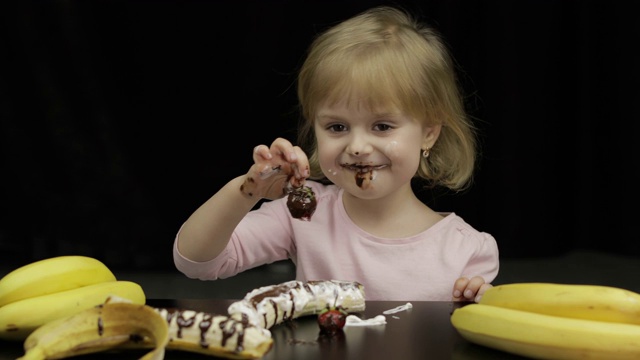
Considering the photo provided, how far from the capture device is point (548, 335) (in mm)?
1083

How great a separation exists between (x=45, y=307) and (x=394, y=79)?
820 millimetres

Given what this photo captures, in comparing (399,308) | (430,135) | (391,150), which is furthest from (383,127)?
(399,308)

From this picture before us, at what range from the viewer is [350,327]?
121 centimetres

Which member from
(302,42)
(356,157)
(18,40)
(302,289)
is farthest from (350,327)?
(18,40)

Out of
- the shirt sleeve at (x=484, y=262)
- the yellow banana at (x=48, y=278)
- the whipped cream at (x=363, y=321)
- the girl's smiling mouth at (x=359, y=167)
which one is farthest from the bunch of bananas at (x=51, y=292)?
the shirt sleeve at (x=484, y=262)

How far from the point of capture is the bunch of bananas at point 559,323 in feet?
3.50

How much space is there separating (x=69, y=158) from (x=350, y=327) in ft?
10.2

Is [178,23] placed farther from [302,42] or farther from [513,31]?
[513,31]

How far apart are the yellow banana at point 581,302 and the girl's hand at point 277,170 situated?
0.36m

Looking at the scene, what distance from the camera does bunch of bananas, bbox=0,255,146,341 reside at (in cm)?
119

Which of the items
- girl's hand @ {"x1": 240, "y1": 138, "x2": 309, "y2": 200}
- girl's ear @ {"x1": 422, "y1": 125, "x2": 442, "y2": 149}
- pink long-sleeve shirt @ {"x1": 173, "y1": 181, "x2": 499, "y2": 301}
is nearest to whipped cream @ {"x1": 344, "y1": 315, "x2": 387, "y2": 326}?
girl's hand @ {"x1": 240, "y1": 138, "x2": 309, "y2": 200}

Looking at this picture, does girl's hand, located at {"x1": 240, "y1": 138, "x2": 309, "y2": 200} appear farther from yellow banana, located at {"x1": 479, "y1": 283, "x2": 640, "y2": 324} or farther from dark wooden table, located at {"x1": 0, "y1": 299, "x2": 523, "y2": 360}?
yellow banana, located at {"x1": 479, "y1": 283, "x2": 640, "y2": 324}

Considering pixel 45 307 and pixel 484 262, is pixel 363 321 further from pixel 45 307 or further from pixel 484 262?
pixel 484 262

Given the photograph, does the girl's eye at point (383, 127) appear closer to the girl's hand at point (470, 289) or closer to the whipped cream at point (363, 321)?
the girl's hand at point (470, 289)
